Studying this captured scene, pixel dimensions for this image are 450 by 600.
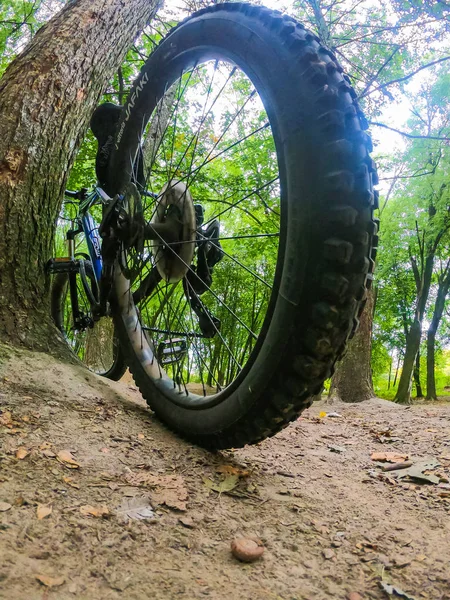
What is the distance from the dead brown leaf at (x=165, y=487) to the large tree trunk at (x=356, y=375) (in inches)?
159

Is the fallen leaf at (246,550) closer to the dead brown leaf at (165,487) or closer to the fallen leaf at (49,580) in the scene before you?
the dead brown leaf at (165,487)

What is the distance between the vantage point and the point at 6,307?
6.20ft

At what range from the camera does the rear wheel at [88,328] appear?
2.53 meters

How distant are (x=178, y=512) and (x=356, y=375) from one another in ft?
14.0

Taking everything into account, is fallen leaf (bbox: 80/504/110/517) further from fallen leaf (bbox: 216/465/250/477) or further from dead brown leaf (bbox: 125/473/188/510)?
fallen leaf (bbox: 216/465/250/477)

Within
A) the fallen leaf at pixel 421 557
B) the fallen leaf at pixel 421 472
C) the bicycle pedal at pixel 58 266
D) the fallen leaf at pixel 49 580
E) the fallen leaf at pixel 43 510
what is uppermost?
the bicycle pedal at pixel 58 266

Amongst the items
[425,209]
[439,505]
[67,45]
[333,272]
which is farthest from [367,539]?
[425,209]

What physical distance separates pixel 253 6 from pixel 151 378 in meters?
1.51

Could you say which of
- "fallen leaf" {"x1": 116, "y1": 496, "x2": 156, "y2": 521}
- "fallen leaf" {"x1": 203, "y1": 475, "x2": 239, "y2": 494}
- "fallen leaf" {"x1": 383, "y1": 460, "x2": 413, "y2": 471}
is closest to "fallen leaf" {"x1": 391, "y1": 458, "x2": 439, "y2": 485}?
"fallen leaf" {"x1": 383, "y1": 460, "x2": 413, "y2": 471}

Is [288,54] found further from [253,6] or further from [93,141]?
[93,141]

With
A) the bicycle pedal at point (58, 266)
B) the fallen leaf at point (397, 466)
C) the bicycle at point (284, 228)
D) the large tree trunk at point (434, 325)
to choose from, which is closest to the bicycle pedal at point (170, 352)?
the bicycle at point (284, 228)

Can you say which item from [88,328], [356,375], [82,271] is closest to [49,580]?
[82,271]

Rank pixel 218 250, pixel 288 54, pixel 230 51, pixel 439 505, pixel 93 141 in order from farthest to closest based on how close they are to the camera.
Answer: pixel 93 141
pixel 218 250
pixel 230 51
pixel 439 505
pixel 288 54

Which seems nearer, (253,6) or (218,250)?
(253,6)
